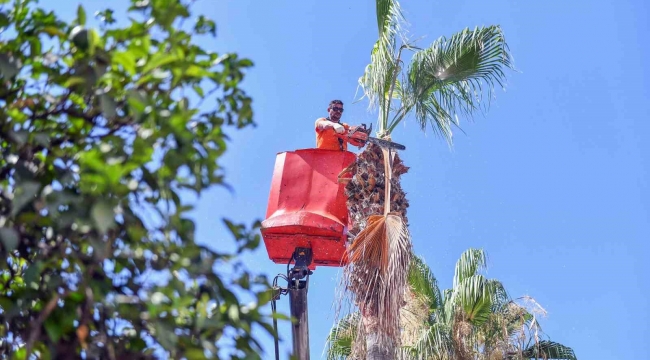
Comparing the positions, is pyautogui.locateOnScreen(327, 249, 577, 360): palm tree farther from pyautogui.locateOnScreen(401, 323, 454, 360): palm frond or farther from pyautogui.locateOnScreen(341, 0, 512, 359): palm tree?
pyautogui.locateOnScreen(341, 0, 512, 359): palm tree

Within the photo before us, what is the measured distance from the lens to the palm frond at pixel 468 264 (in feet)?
50.2

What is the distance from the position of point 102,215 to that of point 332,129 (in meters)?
6.45

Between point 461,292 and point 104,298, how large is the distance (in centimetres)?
1303

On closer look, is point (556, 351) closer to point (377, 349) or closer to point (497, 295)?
point (497, 295)

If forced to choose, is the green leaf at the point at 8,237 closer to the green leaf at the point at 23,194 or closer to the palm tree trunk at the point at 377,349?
the green leaf at the point at 23,194

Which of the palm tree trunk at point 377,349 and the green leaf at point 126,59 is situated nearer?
the green leaf at point 126,59

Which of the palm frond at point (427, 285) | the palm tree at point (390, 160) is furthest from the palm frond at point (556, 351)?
the palm tree at point (390, 160)

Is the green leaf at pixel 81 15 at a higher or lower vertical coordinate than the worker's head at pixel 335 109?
lower

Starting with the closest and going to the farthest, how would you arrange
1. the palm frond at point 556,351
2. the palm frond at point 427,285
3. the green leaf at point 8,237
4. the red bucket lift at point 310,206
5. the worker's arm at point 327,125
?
the green leaf at point 8,237
the red bucket lift at point 310,206
the worker's arm at point 327,125
the palm frond at point 556,351
the palm frond at point 427,285

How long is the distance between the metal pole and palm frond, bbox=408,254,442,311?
778 centimetres

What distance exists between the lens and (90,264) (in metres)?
2.06

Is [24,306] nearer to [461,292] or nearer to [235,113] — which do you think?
[235,113]

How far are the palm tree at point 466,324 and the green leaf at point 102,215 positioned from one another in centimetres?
1113

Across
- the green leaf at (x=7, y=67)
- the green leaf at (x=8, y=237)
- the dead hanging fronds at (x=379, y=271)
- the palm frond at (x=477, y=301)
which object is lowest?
the green leaf at (x=8, y=237)
